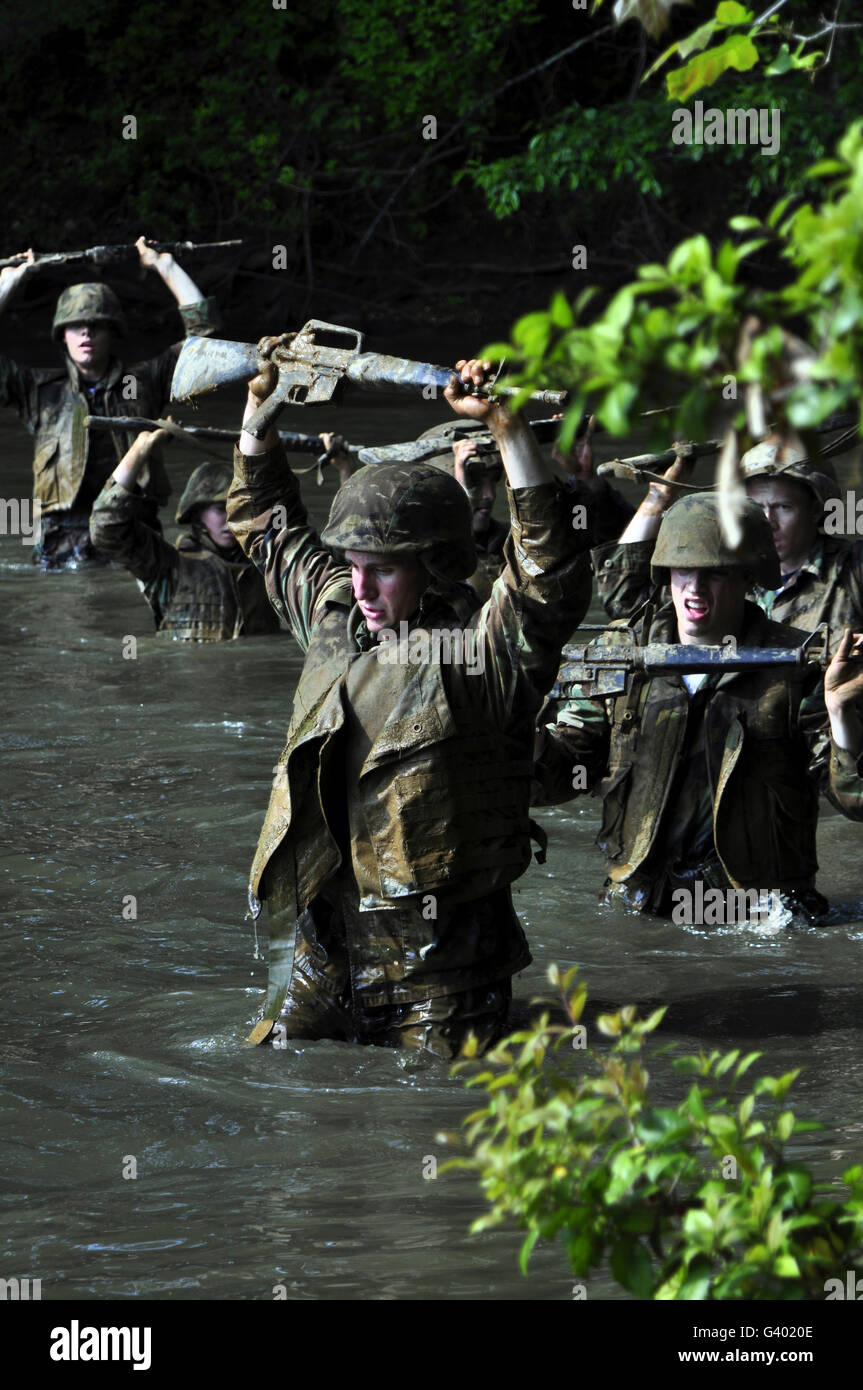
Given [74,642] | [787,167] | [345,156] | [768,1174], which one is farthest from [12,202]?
[768,1174]

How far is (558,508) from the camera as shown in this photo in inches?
192

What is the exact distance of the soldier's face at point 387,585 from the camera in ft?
17.7

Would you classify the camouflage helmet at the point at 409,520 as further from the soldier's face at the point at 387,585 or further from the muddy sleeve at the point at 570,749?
the muddy sleeve at the point at 570,749

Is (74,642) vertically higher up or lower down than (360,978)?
higher up

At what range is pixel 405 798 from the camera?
209 inches

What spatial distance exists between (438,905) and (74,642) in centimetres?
697

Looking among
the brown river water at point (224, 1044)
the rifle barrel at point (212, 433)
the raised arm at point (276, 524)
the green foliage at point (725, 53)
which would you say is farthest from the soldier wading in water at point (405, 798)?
the rifle barrel at point (212, 433)

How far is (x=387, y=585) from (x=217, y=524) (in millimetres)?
6168

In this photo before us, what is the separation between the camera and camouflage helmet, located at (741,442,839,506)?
7719mm

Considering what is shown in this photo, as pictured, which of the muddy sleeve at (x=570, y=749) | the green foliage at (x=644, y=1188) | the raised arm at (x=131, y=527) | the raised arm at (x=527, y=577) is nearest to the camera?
the green foliage at (x=644, y=1188)

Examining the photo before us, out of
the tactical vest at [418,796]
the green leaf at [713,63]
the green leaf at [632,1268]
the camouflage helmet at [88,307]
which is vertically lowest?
the green leaf at [632,1268]

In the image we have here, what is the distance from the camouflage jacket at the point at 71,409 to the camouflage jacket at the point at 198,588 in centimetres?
199

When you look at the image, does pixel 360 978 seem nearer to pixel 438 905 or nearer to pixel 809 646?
pixel 438 905

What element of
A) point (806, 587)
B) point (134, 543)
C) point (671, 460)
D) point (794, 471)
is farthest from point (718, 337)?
point (134, 543)
